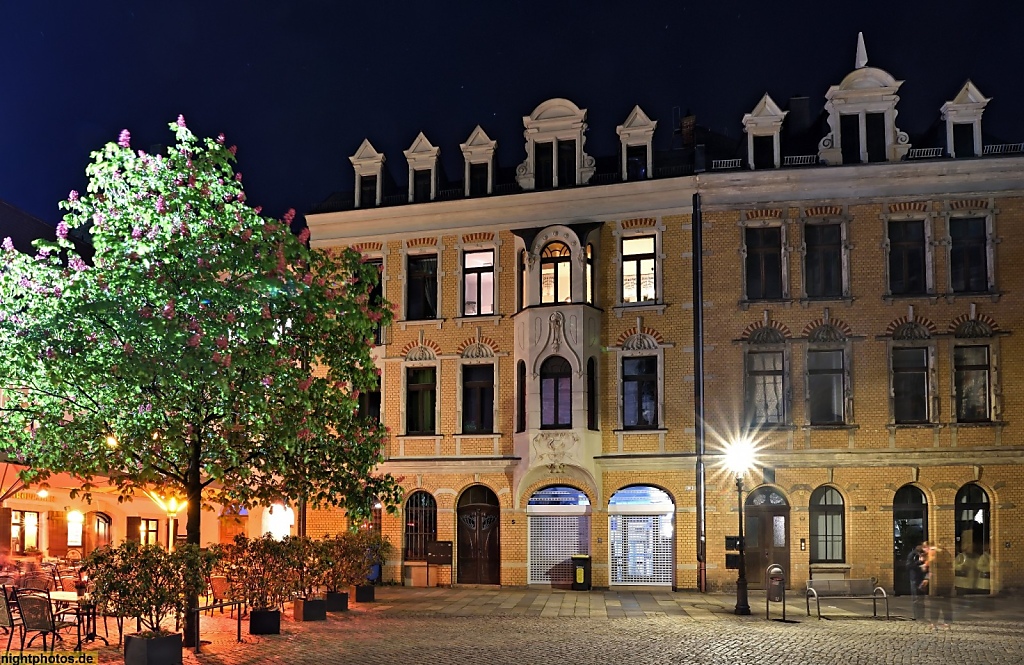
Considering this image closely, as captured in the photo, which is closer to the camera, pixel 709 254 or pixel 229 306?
pixel 229 306

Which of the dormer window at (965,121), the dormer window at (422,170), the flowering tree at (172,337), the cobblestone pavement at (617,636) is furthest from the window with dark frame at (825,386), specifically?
the flowering tree at (172,337)

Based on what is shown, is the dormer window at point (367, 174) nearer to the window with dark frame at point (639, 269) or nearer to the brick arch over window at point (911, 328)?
the window with dark frame at point (639, 269)

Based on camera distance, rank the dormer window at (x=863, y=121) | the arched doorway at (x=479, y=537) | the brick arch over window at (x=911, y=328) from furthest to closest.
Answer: the arched doorway at (x=479, y=537)
the dormer window at (x=863, y=121)
the brick arch over window at (x=911, y=328)

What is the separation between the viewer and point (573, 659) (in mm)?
16438

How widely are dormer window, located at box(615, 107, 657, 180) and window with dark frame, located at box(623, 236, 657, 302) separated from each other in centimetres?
191

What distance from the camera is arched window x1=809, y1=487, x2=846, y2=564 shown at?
2925 centimetres

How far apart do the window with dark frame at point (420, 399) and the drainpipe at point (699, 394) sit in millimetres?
7846

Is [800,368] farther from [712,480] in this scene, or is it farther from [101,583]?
[101,583]

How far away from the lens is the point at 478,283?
3262 centimetres

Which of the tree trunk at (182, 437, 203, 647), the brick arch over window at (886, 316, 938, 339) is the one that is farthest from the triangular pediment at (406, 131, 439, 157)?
the tree trunk at (182, 437, 203, 647)

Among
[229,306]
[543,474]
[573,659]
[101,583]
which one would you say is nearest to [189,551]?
[101,583]

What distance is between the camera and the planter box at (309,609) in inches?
834

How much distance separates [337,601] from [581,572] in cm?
899

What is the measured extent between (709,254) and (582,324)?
4126 millimetres
